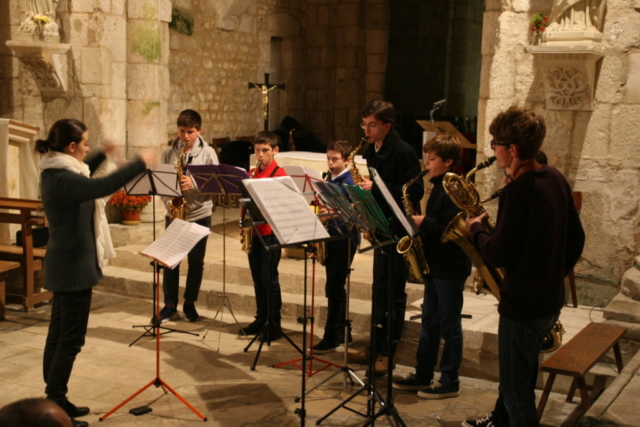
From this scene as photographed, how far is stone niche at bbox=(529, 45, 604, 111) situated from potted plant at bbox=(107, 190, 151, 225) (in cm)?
410

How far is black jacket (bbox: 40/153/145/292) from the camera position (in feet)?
12.4

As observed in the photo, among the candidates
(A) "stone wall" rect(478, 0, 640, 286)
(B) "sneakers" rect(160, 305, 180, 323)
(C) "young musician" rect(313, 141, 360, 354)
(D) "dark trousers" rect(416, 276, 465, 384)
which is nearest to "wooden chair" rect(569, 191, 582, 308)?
(A) "stone wall" rect(478, 0, 640, 286)

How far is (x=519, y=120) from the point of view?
300 cm

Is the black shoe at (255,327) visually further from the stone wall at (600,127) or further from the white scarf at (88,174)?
the stone wall at (600,127)

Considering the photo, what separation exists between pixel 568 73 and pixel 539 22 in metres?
0.43

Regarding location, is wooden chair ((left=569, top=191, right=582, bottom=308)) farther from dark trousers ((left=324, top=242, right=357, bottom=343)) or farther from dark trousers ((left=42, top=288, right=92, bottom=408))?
dark trousers ((left=42, top=288, right=92, bottom=408))

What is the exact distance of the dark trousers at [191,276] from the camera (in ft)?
19.7

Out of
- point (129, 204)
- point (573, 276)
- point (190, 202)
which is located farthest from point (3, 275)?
point (573, 276)

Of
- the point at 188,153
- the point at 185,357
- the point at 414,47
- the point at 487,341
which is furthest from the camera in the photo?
the point at 414,47

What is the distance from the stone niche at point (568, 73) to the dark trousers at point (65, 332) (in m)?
3.50

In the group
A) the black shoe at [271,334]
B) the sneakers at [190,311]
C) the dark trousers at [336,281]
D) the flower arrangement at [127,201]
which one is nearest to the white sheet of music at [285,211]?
the dark trousers at [336,281]

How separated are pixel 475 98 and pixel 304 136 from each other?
17.3 feet

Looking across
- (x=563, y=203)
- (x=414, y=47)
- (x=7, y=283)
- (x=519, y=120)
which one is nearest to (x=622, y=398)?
(x=563, y=203)

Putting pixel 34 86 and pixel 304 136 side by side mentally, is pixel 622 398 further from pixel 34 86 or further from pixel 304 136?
pixel 304 136
